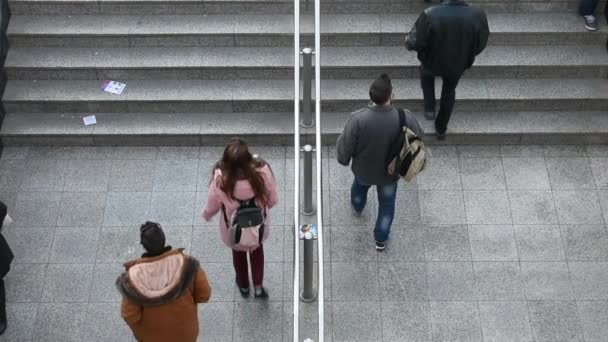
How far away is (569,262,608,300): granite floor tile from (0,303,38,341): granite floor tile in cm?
460

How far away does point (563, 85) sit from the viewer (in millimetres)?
7645

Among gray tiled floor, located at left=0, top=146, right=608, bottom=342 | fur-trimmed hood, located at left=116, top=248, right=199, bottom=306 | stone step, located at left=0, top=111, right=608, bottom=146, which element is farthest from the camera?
stone step, located at left=0, top=111, right=608, bottom=146

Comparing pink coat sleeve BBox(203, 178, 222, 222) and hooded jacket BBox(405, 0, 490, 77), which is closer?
pink coat sleeve BBox(203, 178, 222, 222)

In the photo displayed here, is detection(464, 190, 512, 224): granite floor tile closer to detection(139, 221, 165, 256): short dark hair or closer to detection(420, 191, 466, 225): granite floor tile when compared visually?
detection(420, 191, 466, 225): granite floor tile

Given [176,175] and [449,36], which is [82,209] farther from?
[449,36]

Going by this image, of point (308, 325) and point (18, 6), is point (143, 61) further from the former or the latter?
point (308, 325)

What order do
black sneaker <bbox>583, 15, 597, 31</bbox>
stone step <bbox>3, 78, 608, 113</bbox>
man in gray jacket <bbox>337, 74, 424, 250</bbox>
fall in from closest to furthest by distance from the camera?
man in gray jacket <bbox>337, 74, 424, 250</bbox>
stone step <bbox>3, 78, 608, 113</bbox>
black sneaker <bbox>583, 15, 597, 31</bbox>

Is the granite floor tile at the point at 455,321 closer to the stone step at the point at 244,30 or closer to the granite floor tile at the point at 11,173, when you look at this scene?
the stone step at the point at 244,30

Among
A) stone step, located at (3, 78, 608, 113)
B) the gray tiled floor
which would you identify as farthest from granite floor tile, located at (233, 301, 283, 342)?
stone step, located at (3, 78, 608, 113)

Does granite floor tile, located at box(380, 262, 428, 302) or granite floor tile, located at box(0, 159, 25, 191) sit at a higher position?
granite floor tile, located at box(0, 159, 25, 191)

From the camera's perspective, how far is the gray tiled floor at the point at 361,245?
619 cm

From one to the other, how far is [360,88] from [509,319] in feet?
9.07

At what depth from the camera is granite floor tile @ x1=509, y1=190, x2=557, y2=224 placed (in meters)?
6.86

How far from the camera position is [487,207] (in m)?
6.94
